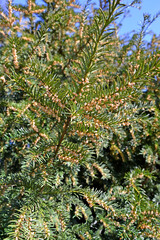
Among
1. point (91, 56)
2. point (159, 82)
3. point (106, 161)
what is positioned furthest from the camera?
point (159, 82)

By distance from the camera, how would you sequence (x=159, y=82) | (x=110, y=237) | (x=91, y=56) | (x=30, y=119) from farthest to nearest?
(x=159, y=82) < (x=110, y=237) < (x=30, y=119) < (x=91, y=56)

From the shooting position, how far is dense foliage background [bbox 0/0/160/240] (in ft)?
1.37

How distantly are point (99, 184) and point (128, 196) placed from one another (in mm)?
249

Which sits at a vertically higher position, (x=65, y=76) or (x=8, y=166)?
(x=65, y=76)

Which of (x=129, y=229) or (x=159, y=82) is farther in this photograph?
(x=159, y=82)

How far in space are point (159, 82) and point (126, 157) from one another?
42 cm

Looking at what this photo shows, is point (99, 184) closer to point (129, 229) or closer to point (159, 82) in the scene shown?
point (129, 229)

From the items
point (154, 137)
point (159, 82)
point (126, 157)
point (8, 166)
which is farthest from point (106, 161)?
point (159, 82)

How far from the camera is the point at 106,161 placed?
0.87m

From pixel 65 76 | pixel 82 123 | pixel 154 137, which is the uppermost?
pixel 65 76

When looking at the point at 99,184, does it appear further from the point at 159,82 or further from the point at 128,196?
the point at 159,82

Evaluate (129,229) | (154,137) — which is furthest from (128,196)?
(154,137)

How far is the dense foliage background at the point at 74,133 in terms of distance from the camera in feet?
1.37

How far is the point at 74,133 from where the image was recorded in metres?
0.46
